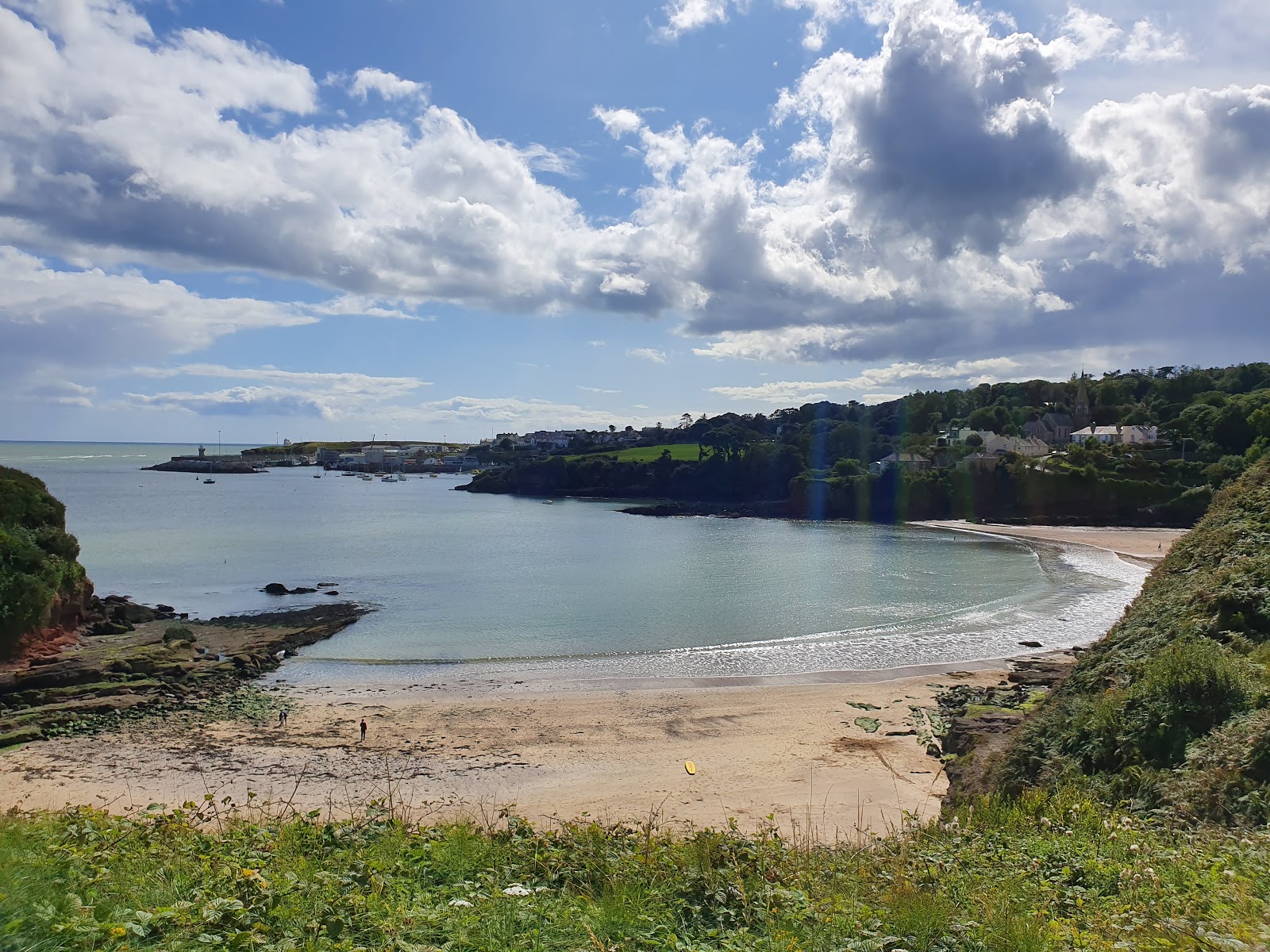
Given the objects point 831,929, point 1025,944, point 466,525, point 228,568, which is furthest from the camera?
point 466,525

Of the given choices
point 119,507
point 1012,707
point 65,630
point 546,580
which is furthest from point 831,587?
point 119,507

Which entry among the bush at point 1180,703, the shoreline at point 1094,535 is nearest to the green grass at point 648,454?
the shoreline at point 1094,535

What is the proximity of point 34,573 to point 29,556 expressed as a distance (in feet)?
2.00

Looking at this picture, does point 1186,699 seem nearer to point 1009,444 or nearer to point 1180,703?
point 1180,703

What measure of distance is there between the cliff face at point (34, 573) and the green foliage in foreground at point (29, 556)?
0.07 feet

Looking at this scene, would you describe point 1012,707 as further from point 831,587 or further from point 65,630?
point 65,630

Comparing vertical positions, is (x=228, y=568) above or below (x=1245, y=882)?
below

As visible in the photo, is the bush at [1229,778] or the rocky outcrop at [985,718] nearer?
the bush at [1229,778]

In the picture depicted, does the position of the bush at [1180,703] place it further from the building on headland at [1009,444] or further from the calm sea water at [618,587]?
the building on headland at [1009,444]

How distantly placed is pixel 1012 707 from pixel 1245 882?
50.4ft

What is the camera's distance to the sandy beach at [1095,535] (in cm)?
5866

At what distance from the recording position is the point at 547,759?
18234mm

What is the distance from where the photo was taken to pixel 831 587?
45.0m

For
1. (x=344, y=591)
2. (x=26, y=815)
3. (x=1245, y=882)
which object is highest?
(x=1245, y=882)
